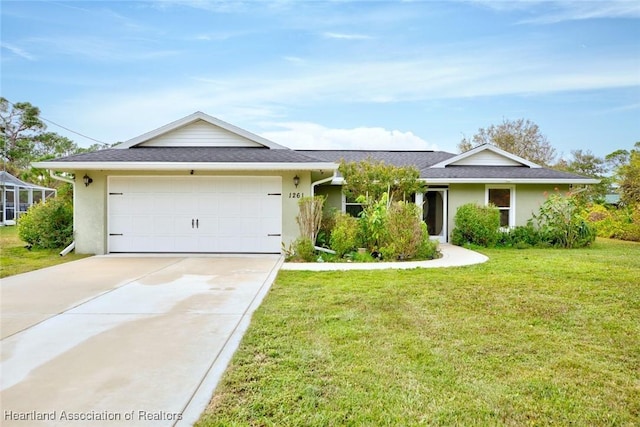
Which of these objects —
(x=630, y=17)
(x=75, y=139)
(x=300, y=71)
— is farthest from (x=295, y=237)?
(x=75, y=139)

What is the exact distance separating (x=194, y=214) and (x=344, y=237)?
438 centimetres

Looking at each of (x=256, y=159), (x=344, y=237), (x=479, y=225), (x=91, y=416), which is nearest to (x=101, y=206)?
(x=256, y=159)

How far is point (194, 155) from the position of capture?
11.6 m

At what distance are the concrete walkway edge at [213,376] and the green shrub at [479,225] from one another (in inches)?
396

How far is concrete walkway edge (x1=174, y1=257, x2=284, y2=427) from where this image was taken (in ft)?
9.22

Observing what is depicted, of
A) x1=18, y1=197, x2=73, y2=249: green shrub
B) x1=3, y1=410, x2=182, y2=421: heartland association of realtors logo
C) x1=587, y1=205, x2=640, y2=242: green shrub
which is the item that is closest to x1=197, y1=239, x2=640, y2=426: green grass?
x1=3, y1=410, x2=182, y2=421: heartland association of realtors logo

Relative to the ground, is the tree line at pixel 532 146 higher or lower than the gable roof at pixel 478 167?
higher

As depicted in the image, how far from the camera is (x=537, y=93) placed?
21.5 m

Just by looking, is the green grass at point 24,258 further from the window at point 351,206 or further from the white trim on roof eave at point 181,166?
the window at point 351,206

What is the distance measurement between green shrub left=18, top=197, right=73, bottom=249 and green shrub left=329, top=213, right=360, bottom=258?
794 centimetres

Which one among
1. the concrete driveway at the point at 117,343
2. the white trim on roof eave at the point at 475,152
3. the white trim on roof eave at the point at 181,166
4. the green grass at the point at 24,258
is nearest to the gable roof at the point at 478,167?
the white trim on roof eave at the point at 475,152

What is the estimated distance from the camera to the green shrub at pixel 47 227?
12.0 m

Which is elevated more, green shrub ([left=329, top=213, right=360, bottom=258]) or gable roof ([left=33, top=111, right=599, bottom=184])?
gable roof ([left=33, top=111, right=599, bottom=184])

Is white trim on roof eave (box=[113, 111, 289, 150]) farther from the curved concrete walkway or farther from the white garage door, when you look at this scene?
the curved concrete walkway
